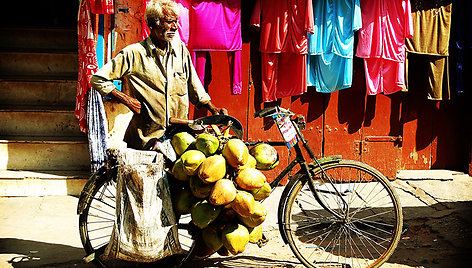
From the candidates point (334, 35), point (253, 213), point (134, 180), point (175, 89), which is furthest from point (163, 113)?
point (334, 35)

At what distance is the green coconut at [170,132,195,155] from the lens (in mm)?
3210

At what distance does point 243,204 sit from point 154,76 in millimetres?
1253

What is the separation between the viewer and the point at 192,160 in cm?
302

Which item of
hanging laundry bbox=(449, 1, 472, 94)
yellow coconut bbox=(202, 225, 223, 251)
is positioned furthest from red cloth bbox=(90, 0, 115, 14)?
hanging laundry bbox=(449, 1, 472, 94)

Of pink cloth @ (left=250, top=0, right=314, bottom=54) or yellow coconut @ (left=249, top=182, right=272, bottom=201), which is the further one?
pink cloth @ (left=250, top=0, right=314, bottom=54)

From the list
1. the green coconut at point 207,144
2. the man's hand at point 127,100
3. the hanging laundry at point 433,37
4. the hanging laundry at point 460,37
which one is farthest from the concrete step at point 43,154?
the hanging laundry at point 460,37

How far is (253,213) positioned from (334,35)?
351 cm

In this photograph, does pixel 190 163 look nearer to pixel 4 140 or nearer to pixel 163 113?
pixel 163 113

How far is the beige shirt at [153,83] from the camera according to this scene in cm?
348

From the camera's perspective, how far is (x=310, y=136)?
6.23 m

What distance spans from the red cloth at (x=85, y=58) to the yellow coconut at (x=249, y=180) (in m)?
2.83

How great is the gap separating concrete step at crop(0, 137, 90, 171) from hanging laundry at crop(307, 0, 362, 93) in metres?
3.05

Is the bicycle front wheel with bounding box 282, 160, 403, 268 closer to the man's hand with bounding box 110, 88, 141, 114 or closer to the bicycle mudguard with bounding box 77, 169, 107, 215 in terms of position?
the man's hand with bounding box 110, 88, 141, 114

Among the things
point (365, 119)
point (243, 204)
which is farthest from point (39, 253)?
point (365, 119)
